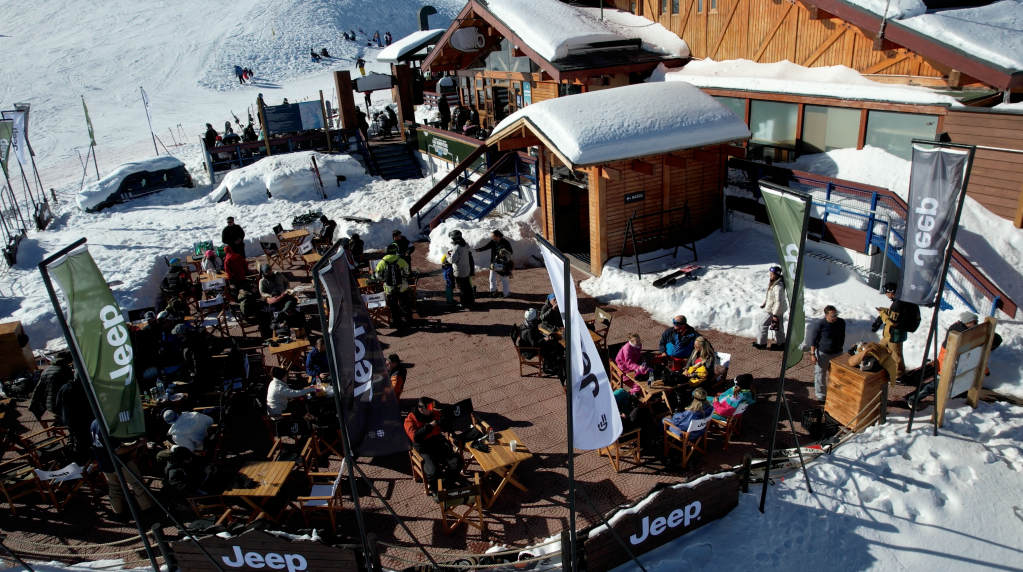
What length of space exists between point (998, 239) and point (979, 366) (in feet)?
11.5

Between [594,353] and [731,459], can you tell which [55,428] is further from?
[731,459]

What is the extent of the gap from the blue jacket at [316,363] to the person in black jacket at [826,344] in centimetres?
741

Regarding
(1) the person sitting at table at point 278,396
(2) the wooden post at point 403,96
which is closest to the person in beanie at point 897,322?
(1) the person sitting at table at point 278,396

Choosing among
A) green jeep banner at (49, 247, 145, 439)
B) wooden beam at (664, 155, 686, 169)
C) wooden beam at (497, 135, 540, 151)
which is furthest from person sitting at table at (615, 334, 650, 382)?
wooden beam at (497, 135, 540, 151)

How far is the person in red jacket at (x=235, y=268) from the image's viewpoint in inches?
578

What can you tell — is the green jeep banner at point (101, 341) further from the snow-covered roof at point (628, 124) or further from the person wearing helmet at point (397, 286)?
the snow-covered roof at point (628, 124)

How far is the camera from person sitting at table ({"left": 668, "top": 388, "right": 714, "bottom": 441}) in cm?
830

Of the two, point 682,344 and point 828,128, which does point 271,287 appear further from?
point 828,128

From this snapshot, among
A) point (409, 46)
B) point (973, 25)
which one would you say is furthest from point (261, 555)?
point (409, 46)

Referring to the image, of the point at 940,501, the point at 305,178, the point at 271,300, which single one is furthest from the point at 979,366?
the point at 305,178

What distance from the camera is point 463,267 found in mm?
13625

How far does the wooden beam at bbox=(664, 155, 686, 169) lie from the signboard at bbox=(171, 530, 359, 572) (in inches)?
402

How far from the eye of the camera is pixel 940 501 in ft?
25.1

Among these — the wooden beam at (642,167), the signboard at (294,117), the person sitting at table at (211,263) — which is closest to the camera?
the wooden beam at (642,167)
